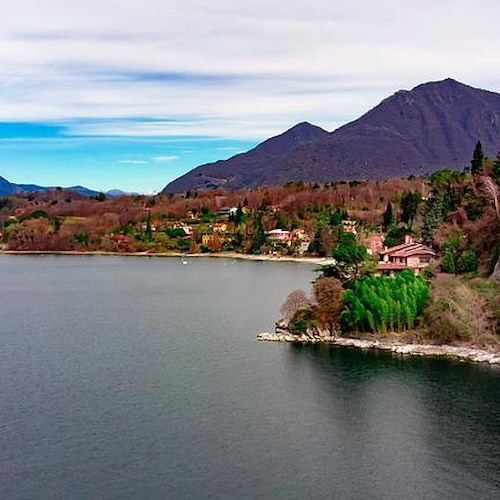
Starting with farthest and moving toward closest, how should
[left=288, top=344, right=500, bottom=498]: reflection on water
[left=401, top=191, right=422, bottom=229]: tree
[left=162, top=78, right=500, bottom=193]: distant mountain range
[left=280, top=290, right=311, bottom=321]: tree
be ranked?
[left=162, top=78, right=500, bottom=193]: distant mountain range, [left=401, top=191, right=422, bottom=229]: tree, [left=280, top=290, right=311, bottom=321]: tree, [left=288, top=344, right=500, bottom=498]: reflection on water

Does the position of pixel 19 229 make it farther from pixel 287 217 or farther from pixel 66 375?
pixel 66 375

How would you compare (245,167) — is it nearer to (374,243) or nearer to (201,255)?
(201,255)

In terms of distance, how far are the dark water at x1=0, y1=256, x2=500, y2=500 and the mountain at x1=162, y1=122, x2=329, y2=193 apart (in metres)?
128

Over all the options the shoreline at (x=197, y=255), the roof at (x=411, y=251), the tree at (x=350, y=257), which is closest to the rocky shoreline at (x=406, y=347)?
the tree at (x=350, y=257)

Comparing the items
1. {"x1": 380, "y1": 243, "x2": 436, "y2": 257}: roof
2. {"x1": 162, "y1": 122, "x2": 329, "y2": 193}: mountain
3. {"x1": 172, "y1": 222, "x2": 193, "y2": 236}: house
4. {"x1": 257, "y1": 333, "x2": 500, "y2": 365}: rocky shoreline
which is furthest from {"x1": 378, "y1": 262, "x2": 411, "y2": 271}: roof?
{"x1": 162, "y1": 122, "x2": 329, "y2": 193}: mountain

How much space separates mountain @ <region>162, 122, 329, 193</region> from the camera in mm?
159000

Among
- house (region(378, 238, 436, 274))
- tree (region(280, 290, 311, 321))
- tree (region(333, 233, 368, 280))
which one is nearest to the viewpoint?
tree (region(280, 290, 311, 321))

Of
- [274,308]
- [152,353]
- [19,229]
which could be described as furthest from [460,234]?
[19,229]

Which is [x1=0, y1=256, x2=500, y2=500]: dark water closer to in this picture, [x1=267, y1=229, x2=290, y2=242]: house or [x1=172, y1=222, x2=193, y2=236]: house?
[x1=267, y1=229, x2=290, y2=242]: house

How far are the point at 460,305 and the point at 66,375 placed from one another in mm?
10052

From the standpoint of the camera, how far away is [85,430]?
527 inches

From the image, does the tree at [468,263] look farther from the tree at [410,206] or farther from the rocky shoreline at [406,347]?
the tree at [410,206]

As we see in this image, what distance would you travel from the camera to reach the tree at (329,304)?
20.4 meters

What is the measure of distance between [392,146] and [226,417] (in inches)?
5217
